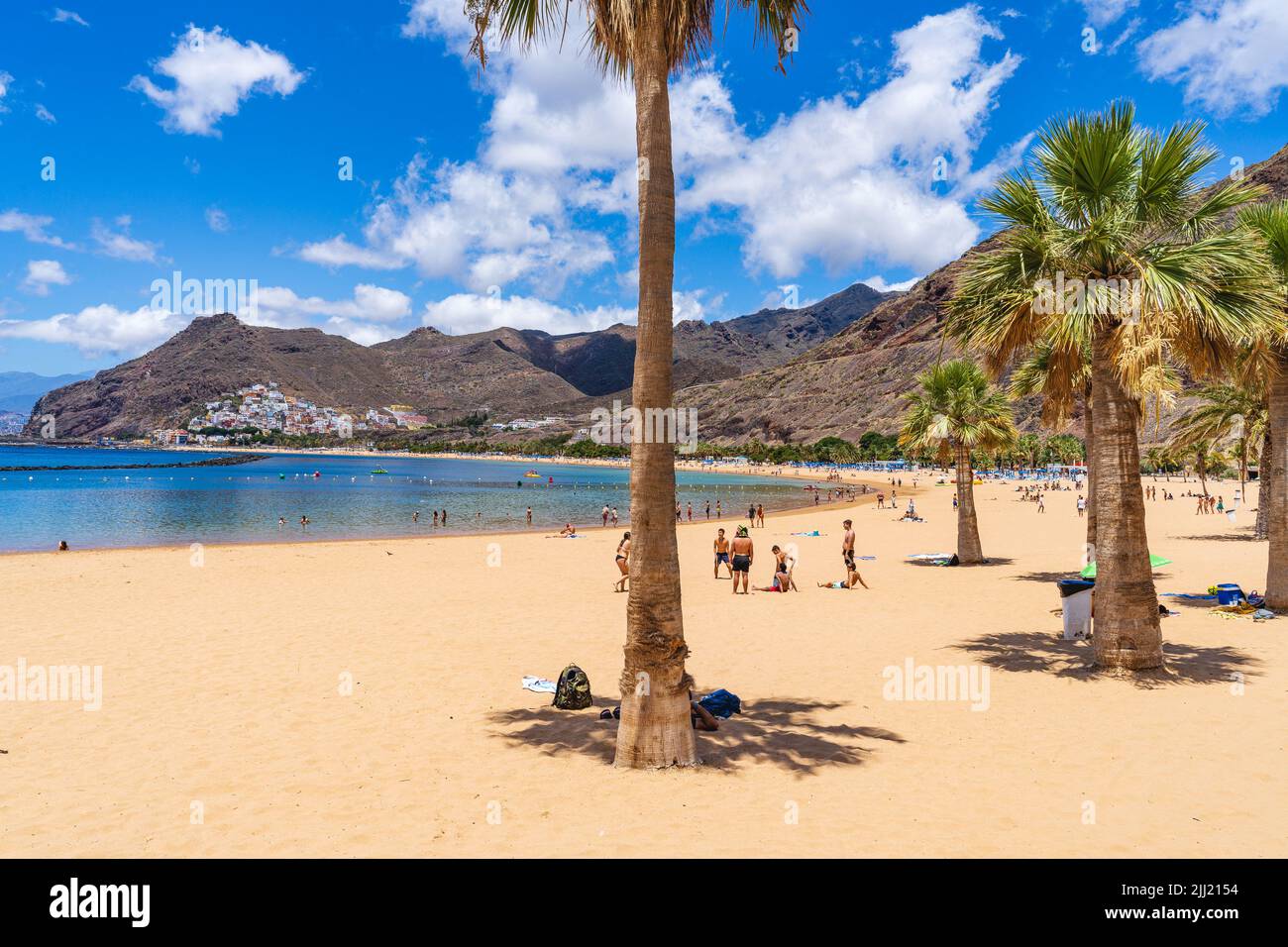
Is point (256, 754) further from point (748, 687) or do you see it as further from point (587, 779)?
point (748, 687)

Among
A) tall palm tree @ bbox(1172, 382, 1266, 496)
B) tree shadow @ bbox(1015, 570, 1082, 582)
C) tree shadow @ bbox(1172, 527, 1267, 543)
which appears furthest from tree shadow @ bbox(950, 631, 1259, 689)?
tree shadow @ bbox(1172, 527, 1267, 543)

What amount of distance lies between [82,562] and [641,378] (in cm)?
2745

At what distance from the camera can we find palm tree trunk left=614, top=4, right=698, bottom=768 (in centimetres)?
657

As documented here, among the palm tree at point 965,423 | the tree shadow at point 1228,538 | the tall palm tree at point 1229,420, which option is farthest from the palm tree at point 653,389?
the tree shadow at point 1228,538

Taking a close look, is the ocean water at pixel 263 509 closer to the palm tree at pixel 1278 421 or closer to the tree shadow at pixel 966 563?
the tree shadow at pixel 966 563

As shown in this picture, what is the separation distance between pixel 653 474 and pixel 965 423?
740 inches

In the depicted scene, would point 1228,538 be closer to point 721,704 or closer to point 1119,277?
point 1119,277

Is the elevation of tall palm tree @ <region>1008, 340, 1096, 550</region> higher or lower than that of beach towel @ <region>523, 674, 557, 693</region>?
higher

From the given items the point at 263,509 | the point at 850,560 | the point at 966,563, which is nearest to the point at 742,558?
the point at 850,560

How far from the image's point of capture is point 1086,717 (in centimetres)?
839

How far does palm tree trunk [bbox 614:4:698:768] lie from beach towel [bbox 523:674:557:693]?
10.6 feet

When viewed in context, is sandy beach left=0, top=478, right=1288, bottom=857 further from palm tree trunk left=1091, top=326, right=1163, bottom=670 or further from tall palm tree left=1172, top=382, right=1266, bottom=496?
tall palm tree left=1172, top=382, right=1266, bottom=496
